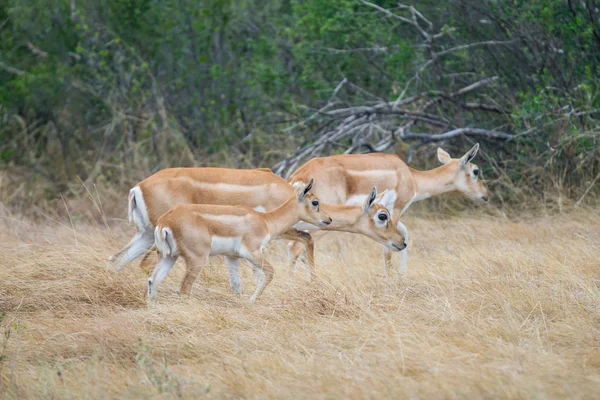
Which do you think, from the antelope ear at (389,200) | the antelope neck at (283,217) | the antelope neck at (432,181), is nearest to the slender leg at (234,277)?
the antelope neck at (283,217)

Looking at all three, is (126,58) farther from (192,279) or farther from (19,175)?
(192,279)

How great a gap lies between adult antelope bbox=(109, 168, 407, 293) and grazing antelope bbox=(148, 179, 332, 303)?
0.68 meters

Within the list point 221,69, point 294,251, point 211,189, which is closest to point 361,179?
point 294,251

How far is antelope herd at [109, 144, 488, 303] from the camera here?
6297 millimetres

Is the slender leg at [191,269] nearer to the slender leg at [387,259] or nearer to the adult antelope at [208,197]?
the adult antelope at [208,197]

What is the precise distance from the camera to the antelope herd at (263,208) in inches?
248

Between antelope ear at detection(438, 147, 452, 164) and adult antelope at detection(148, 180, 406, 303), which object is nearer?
adult antelope at detection(148, 180, 406, 303)

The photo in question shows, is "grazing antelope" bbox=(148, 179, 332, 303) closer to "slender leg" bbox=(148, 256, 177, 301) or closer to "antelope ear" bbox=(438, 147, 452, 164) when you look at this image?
"slender leg" bbox=(148, 256, 177, 301)

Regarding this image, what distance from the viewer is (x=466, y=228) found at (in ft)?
30.1

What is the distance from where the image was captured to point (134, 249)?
7.27 meters

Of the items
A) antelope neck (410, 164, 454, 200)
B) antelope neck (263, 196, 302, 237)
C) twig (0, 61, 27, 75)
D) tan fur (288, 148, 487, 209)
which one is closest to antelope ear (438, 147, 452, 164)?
antelope neck (410, 164, 454, 200)

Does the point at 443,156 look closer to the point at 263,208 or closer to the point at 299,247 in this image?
the point at 299,247

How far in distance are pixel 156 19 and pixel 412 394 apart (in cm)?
1080

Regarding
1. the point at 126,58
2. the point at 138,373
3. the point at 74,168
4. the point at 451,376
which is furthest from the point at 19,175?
the point at 451,376
